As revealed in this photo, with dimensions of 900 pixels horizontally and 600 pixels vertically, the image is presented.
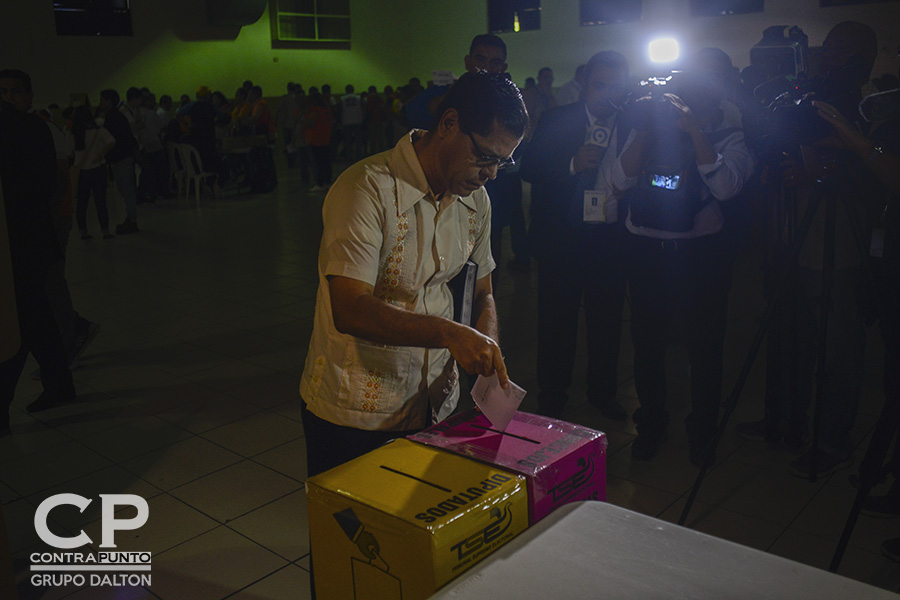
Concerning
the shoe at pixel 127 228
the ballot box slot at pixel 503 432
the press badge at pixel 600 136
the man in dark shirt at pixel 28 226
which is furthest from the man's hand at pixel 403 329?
the shoe at pixel 127 228

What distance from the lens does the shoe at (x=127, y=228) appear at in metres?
8.74

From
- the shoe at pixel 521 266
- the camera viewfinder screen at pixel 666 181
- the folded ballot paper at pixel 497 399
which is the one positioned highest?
the camera viewfinder screen at pixel 666 181

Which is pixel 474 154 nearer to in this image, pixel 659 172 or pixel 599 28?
pixel 659 172

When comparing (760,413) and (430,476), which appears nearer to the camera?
(430,476)

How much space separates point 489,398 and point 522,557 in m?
0.40

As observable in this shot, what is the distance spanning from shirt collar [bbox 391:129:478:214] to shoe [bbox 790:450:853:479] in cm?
214

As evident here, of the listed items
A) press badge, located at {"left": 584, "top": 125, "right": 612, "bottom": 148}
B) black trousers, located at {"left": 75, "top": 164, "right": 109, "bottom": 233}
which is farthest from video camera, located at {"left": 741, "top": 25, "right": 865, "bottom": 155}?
black trousers, located at {"left": 75, "top": 164, "right": 109, "bottom": 233}

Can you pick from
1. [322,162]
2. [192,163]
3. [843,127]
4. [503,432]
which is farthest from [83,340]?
[322,162]

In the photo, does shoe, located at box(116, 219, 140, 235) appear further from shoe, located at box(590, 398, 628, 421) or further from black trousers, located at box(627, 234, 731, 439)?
black trousers, located at box(627, 234, 731, 439)

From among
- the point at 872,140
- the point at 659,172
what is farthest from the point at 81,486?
the point at 872,140

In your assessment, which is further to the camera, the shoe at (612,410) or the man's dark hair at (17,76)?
the man's dark hair at (17,76)

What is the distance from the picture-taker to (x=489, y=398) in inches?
54.2

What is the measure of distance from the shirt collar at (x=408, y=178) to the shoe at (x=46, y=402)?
3.00 meters

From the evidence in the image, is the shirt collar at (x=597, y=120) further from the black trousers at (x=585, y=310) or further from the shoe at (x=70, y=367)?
the shoe at (x=70, y=367)
